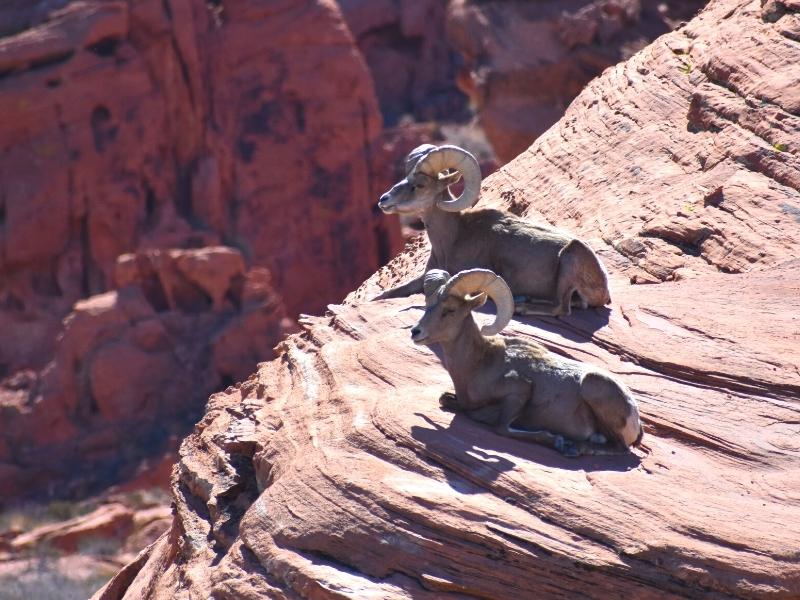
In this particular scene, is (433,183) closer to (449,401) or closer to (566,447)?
(449,401)

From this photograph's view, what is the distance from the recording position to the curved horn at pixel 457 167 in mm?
10062

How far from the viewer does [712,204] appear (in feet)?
38.9

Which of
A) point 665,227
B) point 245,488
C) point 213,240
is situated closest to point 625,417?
point 245,488

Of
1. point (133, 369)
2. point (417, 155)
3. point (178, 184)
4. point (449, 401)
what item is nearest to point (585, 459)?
point (449, 401)

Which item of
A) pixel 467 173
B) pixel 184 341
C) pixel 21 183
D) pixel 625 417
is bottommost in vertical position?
pixel 184 341

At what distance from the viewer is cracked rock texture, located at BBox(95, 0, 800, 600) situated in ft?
23.3

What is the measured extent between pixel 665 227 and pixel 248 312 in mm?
13621

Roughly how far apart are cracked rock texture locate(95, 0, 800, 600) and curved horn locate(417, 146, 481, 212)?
88cm

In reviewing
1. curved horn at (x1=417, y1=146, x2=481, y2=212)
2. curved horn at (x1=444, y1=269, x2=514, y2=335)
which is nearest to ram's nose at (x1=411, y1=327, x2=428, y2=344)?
curved horn at (x1=444, y1=269, x2=514, y2=335)

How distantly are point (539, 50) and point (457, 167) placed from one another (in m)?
20.9

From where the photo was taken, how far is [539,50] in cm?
3034

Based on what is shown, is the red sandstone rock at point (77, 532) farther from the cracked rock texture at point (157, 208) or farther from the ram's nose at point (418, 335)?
the ram's nose at point (418, 335)

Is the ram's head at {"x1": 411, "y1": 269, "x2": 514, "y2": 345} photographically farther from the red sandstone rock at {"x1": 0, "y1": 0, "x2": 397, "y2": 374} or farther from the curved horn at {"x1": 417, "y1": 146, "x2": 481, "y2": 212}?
the red sandstone rock at {"x1": 0, "y1": 0, "x2": 397, "y2": 374}

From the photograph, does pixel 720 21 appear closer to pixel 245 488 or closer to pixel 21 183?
pixel 245 488
